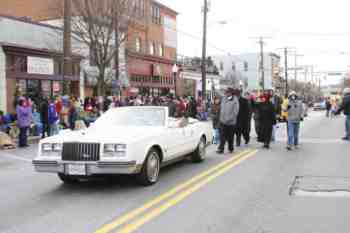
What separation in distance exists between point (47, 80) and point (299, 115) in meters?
17.1

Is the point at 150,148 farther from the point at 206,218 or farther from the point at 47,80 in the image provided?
the point at 47,80

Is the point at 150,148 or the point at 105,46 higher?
the point at 105,46

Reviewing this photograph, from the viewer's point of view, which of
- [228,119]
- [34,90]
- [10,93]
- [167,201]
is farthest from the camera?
[34,90]

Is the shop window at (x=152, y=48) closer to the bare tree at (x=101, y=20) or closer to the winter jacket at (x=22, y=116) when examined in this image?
the bare tree at (x=101, y=20)

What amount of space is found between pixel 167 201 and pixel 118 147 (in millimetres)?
1226

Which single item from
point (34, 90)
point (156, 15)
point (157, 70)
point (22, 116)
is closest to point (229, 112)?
point (22, 116)

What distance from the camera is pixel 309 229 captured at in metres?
4.98

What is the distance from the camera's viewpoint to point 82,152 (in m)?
6.77

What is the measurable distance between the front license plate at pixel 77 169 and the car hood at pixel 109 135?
1.37 feet

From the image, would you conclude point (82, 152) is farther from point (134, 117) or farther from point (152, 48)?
point (152, 48)

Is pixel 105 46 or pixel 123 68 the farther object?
pixel 123 68

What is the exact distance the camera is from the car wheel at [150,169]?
7211 mm

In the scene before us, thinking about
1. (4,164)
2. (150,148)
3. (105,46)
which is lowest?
(4,164)

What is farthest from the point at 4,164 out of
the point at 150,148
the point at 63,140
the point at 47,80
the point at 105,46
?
the point at 47,80
